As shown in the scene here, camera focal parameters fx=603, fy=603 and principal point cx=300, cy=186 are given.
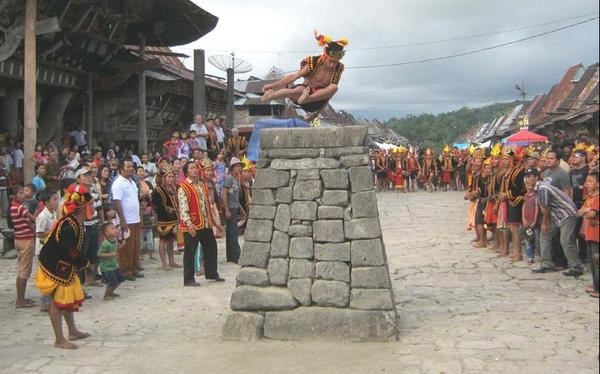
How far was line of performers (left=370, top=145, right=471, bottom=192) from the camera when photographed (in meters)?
24.5

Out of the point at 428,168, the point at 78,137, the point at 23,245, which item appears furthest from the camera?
the point at 428,168

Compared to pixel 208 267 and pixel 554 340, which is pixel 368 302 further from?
pixel 208 267

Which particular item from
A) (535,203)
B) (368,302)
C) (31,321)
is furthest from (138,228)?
(535,203)

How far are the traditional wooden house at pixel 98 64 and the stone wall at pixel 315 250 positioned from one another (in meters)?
9.64

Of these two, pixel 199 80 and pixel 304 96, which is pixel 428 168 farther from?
pixel 304 96

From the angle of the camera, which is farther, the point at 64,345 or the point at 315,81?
the point at 315,81

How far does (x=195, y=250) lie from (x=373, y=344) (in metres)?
3.36

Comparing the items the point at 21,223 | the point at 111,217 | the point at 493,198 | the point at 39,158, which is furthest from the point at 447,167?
the point at 21,223

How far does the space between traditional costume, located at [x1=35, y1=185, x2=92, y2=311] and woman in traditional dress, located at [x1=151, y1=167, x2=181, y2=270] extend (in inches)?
135

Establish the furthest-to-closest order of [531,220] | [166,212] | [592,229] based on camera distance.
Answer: [166,212], [531,220], [592,229]

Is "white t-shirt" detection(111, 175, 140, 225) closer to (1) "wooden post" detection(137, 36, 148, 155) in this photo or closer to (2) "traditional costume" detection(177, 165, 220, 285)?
(2) "traditional costume" detection(177, 165, 220, 285)

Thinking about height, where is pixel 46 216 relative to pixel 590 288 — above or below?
above

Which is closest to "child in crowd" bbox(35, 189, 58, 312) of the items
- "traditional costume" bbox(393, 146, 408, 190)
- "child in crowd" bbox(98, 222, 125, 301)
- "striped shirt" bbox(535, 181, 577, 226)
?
"child in crowd" bbox(98, 222, 125, 301)

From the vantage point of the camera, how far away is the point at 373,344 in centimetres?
564
